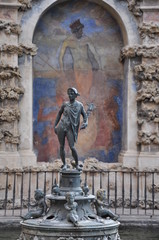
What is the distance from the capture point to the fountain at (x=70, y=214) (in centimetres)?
845

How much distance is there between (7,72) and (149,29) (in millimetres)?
3775

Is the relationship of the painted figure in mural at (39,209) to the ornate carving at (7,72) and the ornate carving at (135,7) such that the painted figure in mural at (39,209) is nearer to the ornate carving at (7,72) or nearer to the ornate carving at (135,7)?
the ornate carving at (7,72)

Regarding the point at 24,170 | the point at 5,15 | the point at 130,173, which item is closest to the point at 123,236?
the point at 130,173

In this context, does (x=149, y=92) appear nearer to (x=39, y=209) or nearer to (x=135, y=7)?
(x=135, y=7)

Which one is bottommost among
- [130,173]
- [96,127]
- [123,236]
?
[123,236]

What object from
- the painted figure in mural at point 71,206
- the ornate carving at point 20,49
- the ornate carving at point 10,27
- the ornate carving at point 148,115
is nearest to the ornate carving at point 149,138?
the ornate carving at point 148,115

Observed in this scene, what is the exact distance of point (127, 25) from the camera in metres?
15.2

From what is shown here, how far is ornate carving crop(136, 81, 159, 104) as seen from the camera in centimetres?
1459

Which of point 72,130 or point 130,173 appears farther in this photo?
point 130,173

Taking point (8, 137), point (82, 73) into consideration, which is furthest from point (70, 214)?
point (82, 73)

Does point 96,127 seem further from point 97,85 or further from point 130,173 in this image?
point 130,173

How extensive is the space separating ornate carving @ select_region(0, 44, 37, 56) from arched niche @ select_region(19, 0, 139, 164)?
0.21 metres

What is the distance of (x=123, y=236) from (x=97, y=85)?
5277mm

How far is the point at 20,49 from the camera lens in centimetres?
1451
